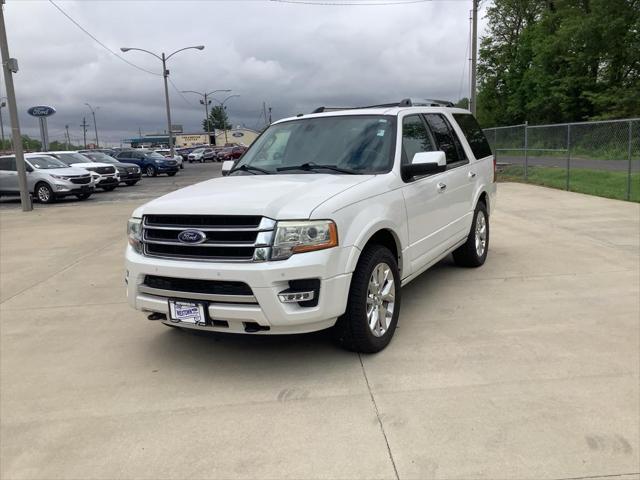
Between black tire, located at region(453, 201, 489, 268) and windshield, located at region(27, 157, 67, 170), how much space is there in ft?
56.3

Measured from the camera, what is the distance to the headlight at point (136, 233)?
4059 mm

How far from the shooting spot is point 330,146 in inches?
190

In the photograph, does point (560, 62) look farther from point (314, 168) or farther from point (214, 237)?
point (214, 237)

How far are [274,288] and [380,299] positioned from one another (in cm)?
102

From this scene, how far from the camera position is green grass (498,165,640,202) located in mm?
14155

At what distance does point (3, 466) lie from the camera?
2947mm

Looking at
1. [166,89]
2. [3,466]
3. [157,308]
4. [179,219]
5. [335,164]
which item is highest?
[166,89]

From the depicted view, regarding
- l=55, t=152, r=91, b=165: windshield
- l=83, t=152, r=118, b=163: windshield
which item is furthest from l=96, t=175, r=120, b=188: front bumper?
l=83, t=152, r=118, b=163: windshield

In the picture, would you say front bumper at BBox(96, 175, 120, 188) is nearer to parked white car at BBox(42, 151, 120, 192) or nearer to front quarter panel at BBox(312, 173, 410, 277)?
parked white car at BBox(42, 151, 120, 192)

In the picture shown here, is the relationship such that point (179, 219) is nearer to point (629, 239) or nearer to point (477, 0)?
point (629, 239)

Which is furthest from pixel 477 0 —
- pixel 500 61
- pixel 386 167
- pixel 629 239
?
pixel 500 61

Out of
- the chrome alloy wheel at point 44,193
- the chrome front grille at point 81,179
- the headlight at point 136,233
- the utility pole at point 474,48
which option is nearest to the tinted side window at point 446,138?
the headlight at point 136,233

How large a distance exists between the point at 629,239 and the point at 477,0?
55.6ft

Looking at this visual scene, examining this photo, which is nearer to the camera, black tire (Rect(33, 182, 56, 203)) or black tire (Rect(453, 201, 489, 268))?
black tire (Rect(453, 201, 489, 268))
